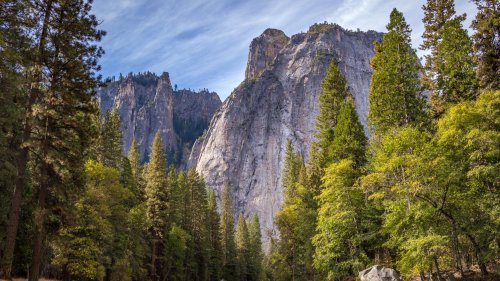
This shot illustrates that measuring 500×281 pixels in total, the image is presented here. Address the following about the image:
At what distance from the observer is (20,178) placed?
54.1 feet

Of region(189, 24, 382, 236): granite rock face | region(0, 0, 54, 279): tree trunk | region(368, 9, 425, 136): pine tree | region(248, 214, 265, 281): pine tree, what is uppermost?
region(189, 24, 382, 236): granite rock face

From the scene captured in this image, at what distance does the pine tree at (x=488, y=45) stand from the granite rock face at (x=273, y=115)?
388ft

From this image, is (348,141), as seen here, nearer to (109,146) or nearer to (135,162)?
(109,146)

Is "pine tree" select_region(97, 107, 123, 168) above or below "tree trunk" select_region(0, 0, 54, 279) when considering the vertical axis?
above

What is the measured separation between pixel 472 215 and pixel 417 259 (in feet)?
11.9

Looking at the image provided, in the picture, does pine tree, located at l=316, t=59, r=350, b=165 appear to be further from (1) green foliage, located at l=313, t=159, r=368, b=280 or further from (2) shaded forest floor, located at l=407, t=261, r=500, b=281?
(2) shaded forest floor, located at l=407, t=261, r=500, b=281

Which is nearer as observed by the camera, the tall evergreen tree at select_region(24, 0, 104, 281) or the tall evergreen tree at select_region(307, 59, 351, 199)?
the tall evergreen tree at select_region(24, 0, 104, 281)

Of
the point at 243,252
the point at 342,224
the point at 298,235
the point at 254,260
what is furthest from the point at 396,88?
the point at 254,260

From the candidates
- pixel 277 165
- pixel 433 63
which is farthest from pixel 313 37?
pixel 433 63

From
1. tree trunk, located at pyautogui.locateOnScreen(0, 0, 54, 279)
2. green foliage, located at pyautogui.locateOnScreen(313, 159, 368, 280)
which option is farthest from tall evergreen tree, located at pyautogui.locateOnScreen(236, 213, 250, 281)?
tree trunk, located at pyautogui.locateOnScreen(0, 0, 54, 279)

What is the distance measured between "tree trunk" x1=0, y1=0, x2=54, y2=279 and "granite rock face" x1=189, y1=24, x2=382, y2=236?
12376 cm

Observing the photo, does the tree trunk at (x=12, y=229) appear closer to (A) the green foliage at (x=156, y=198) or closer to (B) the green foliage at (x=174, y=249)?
(A) the green foliage at (x=156, y=198)

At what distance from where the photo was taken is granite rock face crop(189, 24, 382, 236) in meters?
148

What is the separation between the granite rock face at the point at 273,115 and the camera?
14750 centimetres
